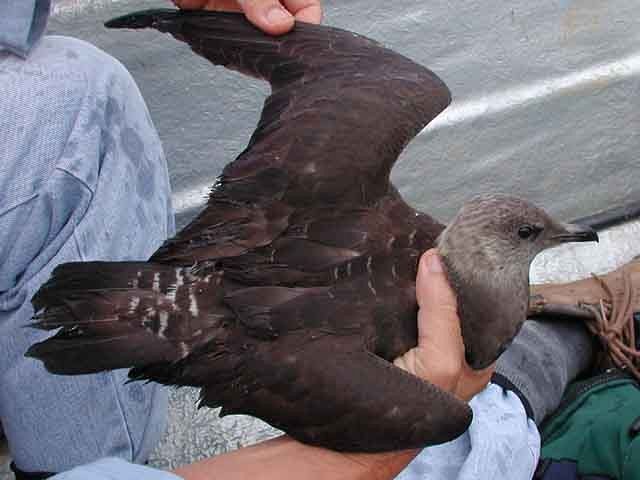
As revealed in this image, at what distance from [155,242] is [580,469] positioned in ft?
4.15

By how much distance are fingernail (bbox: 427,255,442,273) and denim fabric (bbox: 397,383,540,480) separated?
0.55 m

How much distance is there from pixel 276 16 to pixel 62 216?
2.29 ft

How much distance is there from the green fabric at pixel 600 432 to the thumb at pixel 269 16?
135 cm

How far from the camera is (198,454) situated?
247 centimetres

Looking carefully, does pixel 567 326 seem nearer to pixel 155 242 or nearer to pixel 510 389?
pixel 510 389

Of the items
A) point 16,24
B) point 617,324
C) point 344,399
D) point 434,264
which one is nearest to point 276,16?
point 16,24

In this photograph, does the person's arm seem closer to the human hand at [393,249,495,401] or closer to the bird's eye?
the human hand at [393,249,495,401]

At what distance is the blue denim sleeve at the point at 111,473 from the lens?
1.35m

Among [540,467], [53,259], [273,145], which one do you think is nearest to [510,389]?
[540,467]

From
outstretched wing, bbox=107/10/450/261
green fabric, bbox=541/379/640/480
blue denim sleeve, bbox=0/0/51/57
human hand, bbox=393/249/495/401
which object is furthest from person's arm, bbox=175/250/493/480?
blue denim sleeve, bbox=0/0/51/57

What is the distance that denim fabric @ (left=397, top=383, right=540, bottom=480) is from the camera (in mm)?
1999

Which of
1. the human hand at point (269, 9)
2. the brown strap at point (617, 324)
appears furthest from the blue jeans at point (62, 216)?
the brown strap at point (617, 324)

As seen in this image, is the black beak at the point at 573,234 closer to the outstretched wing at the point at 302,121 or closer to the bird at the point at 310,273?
the bird at the point at 310,273

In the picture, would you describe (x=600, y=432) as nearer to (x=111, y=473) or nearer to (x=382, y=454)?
(x=382, y=454)
